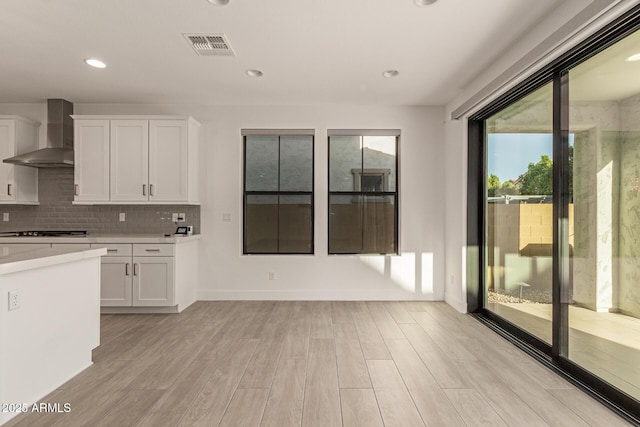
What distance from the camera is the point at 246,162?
5.07 metres

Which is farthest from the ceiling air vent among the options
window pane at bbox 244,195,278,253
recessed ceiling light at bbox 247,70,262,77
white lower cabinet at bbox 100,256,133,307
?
white lower cabinet at bbox 100,256,133,307

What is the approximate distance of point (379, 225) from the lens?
5.10 metres

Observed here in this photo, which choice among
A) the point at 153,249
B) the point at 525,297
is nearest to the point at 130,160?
the point at 153,249

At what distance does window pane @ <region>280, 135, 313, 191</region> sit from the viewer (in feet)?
16.5

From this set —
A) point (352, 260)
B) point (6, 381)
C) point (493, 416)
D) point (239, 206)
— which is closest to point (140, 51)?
point (239, 206)

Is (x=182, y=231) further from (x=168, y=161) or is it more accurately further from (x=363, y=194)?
(x=363, y=194)

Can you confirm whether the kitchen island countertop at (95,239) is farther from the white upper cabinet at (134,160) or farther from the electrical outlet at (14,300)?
the electrical outlet at (14,300)

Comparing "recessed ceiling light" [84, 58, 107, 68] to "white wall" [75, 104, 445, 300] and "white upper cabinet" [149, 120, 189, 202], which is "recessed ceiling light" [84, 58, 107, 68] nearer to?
"white upper cabinet" [149, 120, 189, 202]

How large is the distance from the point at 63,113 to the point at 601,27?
5.66 meters

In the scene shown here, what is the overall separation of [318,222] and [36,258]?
3.25m

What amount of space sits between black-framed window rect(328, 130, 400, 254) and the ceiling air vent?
208 cm

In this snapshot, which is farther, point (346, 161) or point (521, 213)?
point (346, 161)

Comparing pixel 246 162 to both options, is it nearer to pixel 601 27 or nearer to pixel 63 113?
pixel 63 113

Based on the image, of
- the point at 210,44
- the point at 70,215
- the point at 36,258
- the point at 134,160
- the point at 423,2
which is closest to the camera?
the point at 36,258
